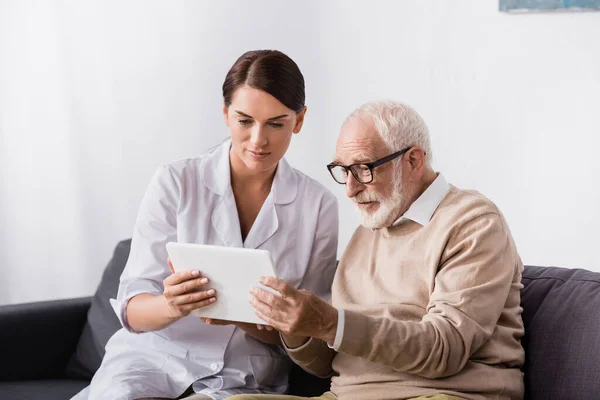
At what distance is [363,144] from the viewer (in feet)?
6.91

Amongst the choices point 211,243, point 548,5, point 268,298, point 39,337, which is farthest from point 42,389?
point 548,5

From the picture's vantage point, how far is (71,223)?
3.98 m

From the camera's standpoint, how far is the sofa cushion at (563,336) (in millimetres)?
2025

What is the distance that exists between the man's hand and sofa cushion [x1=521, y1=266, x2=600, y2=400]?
21.1 inches

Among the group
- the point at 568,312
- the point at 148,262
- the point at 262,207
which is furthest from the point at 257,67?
the point at 568,312

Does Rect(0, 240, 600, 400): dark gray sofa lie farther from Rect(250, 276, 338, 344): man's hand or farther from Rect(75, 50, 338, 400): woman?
Rect(250, 276, 338, 344): man's hand

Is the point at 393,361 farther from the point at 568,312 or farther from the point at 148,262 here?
the point at 148,262

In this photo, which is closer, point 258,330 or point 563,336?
point 563,336

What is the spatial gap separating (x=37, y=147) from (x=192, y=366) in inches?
75.8

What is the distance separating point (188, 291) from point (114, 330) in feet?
3.08

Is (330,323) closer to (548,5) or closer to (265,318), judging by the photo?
(265,318)

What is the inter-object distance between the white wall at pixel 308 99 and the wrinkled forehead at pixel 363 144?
1.11 metres

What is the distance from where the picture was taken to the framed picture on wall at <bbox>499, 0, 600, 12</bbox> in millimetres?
2875

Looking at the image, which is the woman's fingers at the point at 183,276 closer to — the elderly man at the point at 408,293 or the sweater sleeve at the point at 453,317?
the elderly man at the point at 408,293
